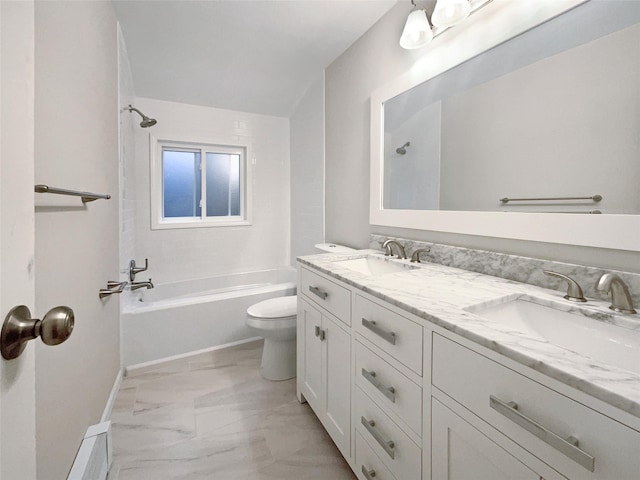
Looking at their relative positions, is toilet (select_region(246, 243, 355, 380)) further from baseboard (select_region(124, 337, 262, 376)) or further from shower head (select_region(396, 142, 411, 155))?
shower head (select_region(396, 142, 411, 155))

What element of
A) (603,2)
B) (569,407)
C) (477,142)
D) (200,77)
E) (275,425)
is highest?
(200,77)

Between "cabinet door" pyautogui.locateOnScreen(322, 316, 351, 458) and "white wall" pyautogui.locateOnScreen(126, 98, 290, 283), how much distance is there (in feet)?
6.84

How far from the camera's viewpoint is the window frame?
9.32 feet

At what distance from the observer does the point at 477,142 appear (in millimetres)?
1304

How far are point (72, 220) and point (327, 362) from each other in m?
1.18

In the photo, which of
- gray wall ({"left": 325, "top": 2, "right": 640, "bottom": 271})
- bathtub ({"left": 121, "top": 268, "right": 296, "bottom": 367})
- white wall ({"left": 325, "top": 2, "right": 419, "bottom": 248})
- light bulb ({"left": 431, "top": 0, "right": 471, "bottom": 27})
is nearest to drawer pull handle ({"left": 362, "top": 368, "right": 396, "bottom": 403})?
gray wall ({"left": 325, "top": 2, "right": 640, "bottom": 271})

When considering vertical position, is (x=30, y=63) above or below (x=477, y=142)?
below

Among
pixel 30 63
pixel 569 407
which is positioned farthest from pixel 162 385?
pixel 569 407

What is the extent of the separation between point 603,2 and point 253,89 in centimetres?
250

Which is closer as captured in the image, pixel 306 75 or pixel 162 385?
pixel 162 385

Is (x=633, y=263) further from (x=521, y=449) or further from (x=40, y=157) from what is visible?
(x=40, y=157)

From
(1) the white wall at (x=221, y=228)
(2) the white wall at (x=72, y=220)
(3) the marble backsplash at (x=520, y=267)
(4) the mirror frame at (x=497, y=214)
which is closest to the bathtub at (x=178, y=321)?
(1) the white wall at (x=221, y=228)

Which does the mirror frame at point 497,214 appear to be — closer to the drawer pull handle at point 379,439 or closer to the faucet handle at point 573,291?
the faucet handle at point 573,291

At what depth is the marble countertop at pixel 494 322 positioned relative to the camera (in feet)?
1.62
